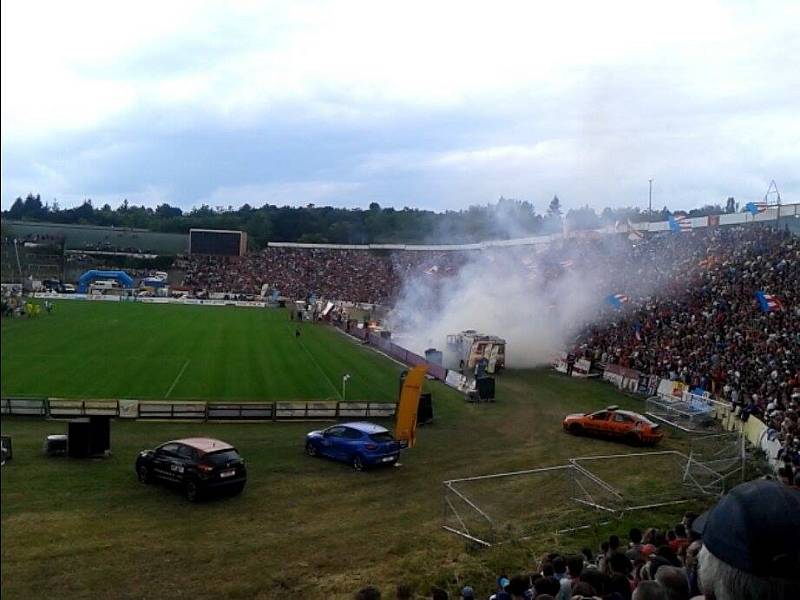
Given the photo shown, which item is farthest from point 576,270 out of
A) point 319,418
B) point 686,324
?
point 319,418

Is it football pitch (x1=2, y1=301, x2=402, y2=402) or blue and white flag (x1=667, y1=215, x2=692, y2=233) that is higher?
blue and white flag (x1=667, y1=215, x2=692, y2=233)

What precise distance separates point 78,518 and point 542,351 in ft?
117

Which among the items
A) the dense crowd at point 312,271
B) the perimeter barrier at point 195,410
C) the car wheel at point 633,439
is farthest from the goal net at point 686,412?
the dense crowd at point 312,271

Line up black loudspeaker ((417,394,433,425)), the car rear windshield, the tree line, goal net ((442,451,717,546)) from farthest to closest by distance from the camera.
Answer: the tree line
black loudspeaker ((417,394,433,425))
the car rear windshield
goal net ((442,451,717,546))

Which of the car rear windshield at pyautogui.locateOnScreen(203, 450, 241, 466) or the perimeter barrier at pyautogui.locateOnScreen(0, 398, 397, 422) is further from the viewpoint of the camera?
the perimeter barrier at pyautogui.locateOnScreen(0, 398, 397, 422)

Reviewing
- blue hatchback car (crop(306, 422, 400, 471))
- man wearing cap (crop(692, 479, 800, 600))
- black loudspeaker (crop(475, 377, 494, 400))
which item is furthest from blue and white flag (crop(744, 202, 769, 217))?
man wearing cap (crop(692, 479, 800, 600))

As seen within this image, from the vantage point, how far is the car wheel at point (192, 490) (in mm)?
17438

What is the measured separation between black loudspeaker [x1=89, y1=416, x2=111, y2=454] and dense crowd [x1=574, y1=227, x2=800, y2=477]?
18.7m

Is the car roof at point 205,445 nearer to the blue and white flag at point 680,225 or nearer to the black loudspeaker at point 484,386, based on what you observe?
the black loudspeaker at point 484,386

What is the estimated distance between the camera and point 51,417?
24.8m

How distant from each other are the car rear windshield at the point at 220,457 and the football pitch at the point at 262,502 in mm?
967

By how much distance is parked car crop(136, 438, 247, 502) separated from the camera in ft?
57.2

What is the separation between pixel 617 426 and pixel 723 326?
13367mm

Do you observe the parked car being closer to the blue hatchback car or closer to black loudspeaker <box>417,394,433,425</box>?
the blue hatchback car
